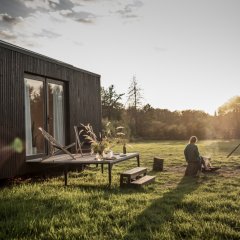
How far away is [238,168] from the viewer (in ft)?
41.0

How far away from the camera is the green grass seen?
495cm

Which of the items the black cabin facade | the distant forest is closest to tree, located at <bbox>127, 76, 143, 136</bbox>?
the distant forest

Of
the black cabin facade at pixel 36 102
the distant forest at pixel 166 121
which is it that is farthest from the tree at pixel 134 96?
the black cabin facade at pixel 36 102

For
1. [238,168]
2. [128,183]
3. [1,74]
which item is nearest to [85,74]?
[1,74]

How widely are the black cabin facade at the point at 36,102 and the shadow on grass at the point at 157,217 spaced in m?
4.09

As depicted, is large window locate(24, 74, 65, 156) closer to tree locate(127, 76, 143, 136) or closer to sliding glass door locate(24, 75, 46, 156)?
sliding glass door locate(24, 75, 46, 156)

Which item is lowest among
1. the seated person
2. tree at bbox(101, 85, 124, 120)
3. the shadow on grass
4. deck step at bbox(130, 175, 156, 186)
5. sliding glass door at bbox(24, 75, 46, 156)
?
the shadow on grass

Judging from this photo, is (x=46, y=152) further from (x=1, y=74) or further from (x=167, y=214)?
(x=167, y=214)

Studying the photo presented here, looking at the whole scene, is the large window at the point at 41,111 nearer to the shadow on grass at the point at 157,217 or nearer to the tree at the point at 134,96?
the shadow on grass at the point at 157,217

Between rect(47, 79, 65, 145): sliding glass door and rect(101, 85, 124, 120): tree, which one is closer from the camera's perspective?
rect(47, 79, 65, 145): sliding glass door

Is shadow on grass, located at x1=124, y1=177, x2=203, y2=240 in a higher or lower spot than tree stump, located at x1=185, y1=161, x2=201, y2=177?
lower

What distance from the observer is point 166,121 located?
162ft

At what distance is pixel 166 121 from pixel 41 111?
130ft

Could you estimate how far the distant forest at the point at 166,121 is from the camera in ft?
143
